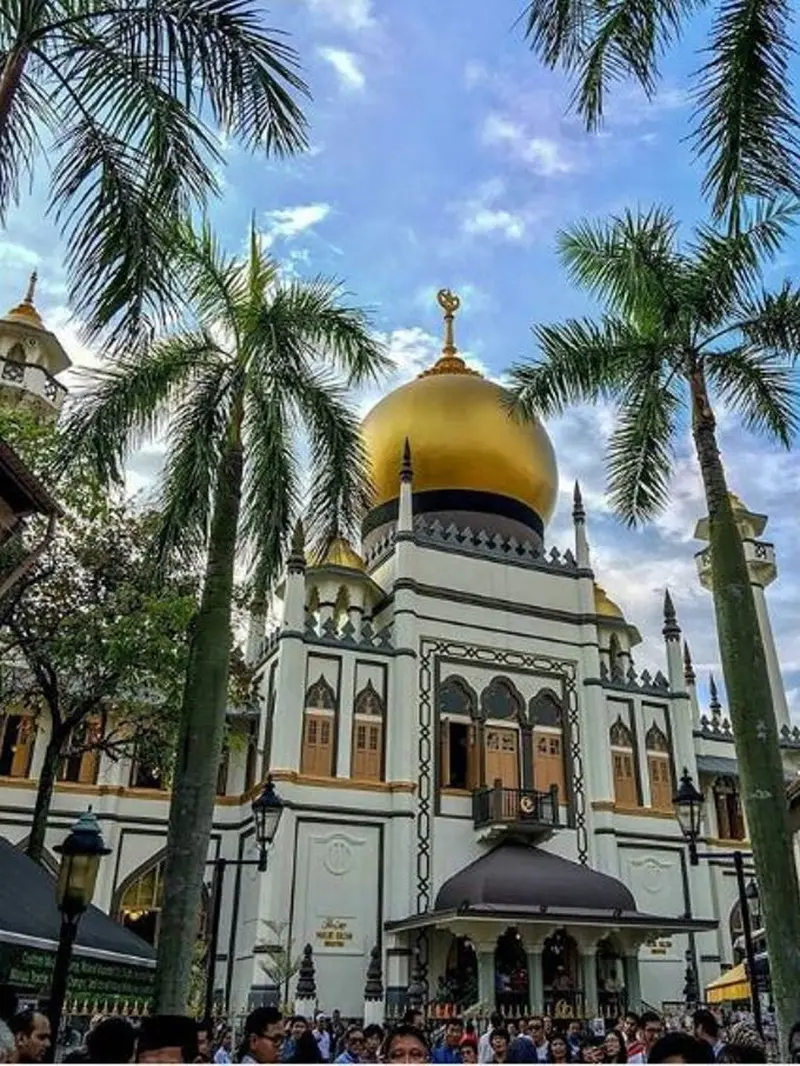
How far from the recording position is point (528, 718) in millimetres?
25656

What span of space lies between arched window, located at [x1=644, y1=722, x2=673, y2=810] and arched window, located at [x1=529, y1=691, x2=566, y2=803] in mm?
2859

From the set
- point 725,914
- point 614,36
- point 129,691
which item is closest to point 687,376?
point 614,36

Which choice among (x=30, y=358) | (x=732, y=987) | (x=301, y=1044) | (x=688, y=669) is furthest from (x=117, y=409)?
(x=688, y=669)

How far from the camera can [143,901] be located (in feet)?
76.1

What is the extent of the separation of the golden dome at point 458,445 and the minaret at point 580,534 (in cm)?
185

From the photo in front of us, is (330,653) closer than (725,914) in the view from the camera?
Yes

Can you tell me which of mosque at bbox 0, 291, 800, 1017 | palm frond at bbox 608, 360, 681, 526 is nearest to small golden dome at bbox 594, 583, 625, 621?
mosque at bbox 0, 291, 800, 1017

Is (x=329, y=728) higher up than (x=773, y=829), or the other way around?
(x=329, y=728)

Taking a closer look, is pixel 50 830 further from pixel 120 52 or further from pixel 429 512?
pixel 120 52

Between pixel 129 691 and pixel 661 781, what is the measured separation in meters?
16.5

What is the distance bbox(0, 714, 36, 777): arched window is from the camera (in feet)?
76.4

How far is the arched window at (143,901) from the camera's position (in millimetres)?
22938

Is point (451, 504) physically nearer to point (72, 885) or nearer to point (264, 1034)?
point (72, 885)

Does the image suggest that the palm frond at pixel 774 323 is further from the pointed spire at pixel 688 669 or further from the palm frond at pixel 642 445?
the pointed spire at pixel 688 669
